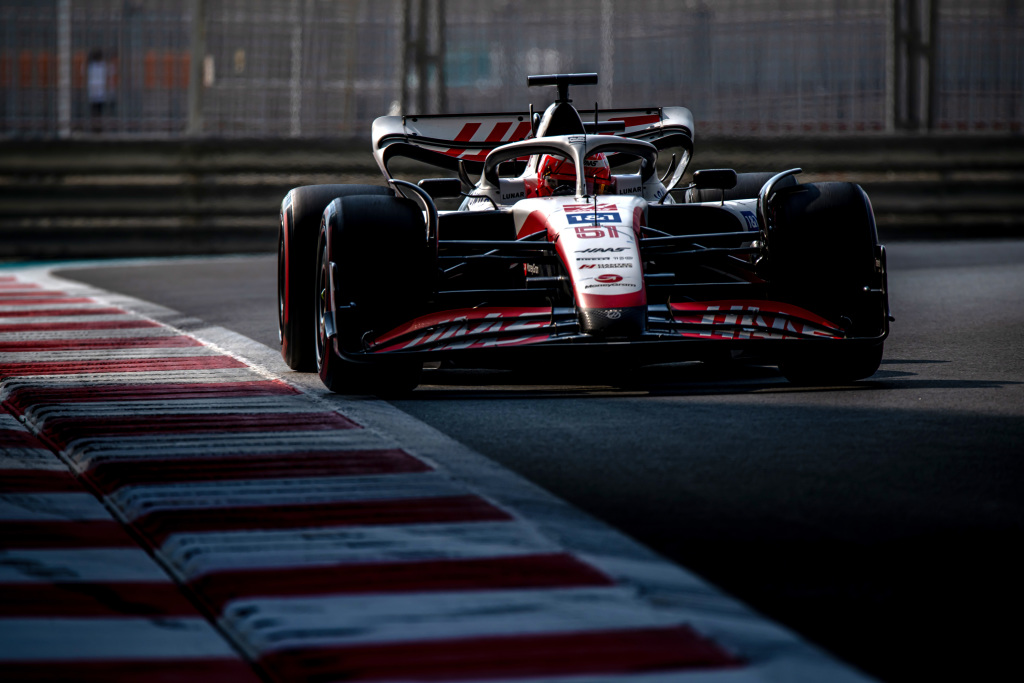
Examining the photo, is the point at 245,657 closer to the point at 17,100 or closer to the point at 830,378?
the point at 830,378

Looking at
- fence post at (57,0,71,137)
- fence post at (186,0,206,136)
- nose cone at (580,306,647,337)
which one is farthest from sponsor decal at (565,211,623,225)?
fence post at (57,0,71,137)

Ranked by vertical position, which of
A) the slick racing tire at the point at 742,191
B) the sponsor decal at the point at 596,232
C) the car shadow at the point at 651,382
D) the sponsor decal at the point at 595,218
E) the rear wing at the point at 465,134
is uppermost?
the rear wing at the point at 465,134

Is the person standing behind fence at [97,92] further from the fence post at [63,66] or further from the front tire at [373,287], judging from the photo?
the front tire at [373,287]

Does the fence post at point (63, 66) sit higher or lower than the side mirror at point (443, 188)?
higher

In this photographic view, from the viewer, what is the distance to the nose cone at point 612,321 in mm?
5766

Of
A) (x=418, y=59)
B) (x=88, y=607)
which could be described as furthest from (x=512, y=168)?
(x=418, y=59)

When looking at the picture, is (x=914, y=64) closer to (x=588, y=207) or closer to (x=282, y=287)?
(x=282, y=287)

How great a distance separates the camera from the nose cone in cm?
577

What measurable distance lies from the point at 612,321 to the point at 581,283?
202 mm

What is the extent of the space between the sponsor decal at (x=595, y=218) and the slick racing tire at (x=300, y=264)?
0.97m

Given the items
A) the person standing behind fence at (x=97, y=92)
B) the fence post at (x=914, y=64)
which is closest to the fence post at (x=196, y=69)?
the person standing behind fence at (x=97, y=92)

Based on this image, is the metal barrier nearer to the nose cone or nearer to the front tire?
the front tire

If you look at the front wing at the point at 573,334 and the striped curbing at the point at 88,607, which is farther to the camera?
the front wing at the point at 573,334

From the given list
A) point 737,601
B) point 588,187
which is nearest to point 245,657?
point 737,601
